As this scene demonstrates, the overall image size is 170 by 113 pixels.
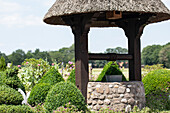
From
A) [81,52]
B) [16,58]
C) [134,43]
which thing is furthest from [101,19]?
[16,58]

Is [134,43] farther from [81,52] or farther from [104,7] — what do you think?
[104,7]

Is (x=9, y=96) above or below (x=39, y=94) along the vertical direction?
above

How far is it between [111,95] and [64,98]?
5.25 ft

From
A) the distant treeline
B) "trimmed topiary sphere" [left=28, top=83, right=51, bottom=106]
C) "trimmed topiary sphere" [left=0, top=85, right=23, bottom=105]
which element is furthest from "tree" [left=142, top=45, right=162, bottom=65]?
"trimmed topiary sphere" [left=0, top=85, right=23, bottom=105]

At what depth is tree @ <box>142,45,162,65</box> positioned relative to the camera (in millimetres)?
69162

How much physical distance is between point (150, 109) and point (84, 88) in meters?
2.01

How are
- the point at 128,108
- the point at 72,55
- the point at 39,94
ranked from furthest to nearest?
the point at 72,55 → the point at 39,94 → the point at 128,108

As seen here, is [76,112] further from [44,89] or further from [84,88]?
[44,89]

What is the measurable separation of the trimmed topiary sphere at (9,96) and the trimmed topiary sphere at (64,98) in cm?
75

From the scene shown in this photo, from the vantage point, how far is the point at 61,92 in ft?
21.1

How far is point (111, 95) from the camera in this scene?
7441mm

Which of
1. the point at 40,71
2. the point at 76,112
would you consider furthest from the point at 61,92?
the point at 40,71

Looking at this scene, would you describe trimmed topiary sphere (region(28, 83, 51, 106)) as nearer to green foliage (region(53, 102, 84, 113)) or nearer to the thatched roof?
the thatched roof

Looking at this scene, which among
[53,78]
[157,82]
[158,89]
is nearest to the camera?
[53,78]
